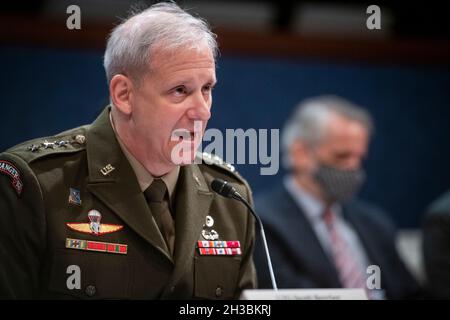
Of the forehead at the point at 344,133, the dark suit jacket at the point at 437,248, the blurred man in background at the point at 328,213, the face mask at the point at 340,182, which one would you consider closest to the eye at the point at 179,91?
the blurred man in background at the point at 328,213

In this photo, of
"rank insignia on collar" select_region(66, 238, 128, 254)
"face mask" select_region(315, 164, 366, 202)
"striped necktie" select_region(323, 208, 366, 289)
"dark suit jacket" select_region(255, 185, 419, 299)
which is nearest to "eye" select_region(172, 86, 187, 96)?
"rank insignia on collar" select_region(66, 238, 128, 254)

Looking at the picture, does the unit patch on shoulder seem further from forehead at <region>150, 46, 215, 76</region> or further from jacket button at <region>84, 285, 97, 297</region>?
forehead at <region>150, 46, 215, 76</region>

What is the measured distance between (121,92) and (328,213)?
170 cm

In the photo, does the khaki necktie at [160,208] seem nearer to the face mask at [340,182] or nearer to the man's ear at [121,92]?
the man's ear at [121,92]

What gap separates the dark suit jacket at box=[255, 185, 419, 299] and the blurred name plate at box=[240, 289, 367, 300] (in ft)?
2.05

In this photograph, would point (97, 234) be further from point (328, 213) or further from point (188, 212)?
point (328, 213)

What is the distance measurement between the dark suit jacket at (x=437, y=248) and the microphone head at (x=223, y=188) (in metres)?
1.85

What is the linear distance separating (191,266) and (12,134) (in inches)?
32.8

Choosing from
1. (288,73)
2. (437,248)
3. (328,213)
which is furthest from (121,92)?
(437,248)

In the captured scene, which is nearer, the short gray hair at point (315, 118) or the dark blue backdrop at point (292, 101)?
the dark blue backdrop at point (292, 101)

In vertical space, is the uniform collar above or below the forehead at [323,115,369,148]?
above

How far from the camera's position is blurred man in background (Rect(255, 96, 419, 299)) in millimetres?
3271

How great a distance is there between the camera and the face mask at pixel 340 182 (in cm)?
371

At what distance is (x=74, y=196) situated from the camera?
2.25 metres
